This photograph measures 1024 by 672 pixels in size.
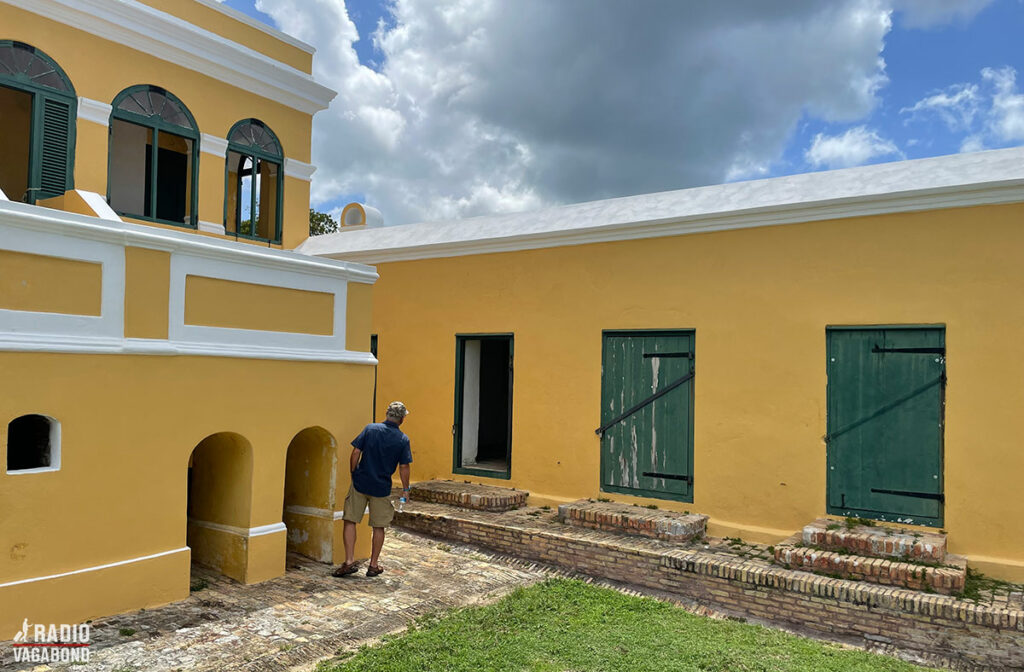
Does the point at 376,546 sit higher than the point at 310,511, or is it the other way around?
the point at 310,511

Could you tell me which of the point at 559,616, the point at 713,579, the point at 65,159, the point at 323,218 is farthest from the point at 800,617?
the point at 323,218

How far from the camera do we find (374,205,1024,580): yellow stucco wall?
732cm

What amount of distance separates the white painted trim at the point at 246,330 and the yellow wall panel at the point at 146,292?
0.07 meters

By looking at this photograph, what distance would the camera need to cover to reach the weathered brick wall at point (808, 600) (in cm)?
601

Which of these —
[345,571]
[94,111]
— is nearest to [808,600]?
[345,571]

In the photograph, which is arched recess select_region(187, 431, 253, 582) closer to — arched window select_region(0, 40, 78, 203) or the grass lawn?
the grass lawn

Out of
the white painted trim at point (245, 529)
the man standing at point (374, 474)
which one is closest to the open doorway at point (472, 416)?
the man standing at point (374, 474)

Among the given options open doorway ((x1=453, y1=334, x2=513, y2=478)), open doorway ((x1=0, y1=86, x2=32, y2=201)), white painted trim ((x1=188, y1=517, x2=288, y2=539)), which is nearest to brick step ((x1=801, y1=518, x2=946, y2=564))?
open doorway ((x1=453, y1=334, x2=513, y2=478))

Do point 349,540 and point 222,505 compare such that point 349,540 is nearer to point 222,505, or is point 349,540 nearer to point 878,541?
point 222,505

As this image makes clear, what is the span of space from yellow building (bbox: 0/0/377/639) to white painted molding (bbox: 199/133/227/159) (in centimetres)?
4

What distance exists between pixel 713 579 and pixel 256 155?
27.8ft

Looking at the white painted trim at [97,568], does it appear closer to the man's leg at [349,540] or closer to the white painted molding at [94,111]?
the man's leg at [349,540]

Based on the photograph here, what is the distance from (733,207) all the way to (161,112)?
24.2 feet

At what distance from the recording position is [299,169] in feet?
38.1
